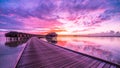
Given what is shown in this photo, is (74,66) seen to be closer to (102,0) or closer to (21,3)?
(102,0)

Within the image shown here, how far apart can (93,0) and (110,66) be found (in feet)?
40.8

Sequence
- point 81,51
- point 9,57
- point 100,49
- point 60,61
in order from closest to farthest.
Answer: point 60,61 < point 9,57 < point 81,51 < point 100,49

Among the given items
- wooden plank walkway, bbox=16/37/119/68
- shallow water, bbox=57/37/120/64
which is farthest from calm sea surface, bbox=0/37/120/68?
wooden plank walkway, bbox=16/37/119/68

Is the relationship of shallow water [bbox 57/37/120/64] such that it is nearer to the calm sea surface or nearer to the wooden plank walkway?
the calm sea surface

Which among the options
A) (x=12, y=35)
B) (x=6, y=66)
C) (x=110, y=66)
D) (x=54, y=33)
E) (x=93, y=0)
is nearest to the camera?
(x=110, y=66)

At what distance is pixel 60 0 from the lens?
55.8ft

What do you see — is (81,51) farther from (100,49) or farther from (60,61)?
(60,61)

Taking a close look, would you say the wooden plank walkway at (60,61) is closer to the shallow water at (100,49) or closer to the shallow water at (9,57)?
the shallow water at (9,57)

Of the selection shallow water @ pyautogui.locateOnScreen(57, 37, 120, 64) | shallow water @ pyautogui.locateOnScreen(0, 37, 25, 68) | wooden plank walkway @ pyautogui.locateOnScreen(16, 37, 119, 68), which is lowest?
shallow water @ pyautogui.locateOnScreen(57, 37, 120, 64)

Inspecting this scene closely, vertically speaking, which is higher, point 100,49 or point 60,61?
point 60,61

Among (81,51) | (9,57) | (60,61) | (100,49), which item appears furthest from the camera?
(100,49)

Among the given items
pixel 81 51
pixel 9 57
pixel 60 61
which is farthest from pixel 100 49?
pixel 60 61

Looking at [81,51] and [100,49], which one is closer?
[81,51]

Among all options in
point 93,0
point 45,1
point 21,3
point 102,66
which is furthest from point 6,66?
point 93,0
